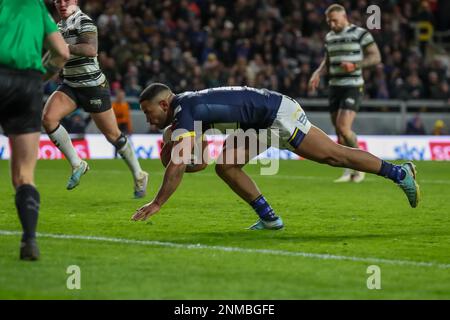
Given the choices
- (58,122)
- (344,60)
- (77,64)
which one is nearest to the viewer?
(77,64)

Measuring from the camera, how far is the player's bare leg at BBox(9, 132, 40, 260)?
775cm

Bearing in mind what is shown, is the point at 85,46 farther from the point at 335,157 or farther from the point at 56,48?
the point at 56,48

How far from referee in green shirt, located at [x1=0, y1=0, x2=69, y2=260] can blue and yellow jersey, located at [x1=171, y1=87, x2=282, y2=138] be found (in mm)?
1795

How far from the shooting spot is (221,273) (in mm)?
7535

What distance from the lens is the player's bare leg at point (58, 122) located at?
499 inches

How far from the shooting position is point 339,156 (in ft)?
32.2

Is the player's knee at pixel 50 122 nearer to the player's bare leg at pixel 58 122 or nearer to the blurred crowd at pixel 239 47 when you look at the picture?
the player's bare leg at pixel 58 122

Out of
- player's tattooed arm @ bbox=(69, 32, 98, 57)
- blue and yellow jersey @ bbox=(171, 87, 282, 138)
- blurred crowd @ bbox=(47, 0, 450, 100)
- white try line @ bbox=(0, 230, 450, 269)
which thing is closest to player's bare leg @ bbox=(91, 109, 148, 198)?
player's tattooed arm @ bbox=(69, 32, 98, 57)

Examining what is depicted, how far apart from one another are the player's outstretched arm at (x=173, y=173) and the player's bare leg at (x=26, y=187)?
1.34m

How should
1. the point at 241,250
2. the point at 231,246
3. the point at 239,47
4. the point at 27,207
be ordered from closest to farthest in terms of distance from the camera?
the point at 27,207 → the point at 241,250 → the point at 231,246 → the point at 239,47

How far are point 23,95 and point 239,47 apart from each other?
20383mm

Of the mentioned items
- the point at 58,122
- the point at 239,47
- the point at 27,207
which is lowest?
the point at 27,207

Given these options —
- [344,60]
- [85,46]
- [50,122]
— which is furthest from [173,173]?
[344,60]
